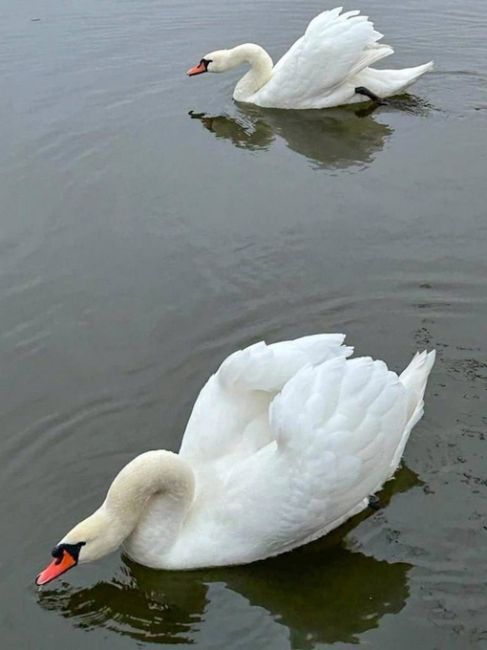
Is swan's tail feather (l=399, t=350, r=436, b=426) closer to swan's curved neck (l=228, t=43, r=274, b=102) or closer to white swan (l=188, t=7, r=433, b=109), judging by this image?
white swan (l=188, t=7, r=433, b=109)

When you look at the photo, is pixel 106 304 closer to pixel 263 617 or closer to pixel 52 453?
pixel 52 453

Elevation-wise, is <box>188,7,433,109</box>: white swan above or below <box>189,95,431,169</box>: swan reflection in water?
above

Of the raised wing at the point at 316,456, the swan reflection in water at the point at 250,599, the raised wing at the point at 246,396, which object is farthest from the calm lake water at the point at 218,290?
the raised wing at the point at 246,396

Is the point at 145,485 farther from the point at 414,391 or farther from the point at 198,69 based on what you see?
the point at 198,69

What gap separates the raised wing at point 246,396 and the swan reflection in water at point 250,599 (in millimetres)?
683

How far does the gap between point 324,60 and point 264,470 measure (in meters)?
7.19

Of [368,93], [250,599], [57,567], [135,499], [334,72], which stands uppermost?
[334,72]

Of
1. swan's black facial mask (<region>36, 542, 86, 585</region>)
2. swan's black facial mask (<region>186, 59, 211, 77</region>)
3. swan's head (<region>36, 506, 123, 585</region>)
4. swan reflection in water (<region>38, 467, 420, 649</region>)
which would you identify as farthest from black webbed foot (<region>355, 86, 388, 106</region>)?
swan's black facial mask (<region>36, 542, 86, 585</region>)

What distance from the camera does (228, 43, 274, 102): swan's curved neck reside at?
40.0ft

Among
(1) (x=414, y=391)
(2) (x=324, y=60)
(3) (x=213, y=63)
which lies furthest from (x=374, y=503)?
(3) (x=213, y=63)

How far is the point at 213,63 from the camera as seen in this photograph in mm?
12359

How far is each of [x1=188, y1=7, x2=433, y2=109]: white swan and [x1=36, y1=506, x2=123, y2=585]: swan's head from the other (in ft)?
24.1

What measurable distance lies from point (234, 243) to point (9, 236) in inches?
76.4

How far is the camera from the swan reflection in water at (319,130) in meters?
10.6
